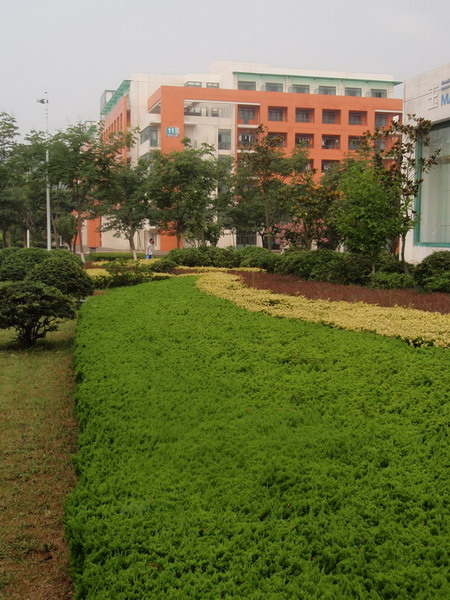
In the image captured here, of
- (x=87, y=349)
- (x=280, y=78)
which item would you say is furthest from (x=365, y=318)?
(x=280, y=78)

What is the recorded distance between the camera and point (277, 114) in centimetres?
4888

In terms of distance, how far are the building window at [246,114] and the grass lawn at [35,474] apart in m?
42.3

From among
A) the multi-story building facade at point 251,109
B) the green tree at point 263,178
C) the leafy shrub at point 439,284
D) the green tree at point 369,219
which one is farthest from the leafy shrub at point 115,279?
the multi-story building facade at point 251,109

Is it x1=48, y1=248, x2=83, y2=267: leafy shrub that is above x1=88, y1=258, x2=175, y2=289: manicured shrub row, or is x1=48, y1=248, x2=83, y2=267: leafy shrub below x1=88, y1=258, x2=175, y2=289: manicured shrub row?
above

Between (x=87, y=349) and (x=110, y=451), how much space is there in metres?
3.01

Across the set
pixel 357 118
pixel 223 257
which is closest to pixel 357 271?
pixel 223 257

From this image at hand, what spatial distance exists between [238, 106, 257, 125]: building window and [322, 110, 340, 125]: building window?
5278 millimetres

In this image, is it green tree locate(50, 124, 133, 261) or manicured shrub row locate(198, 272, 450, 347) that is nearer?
manicured shrub row locate(198, 272, 450, 347)

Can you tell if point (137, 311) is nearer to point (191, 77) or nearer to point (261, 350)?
point (261, 350)

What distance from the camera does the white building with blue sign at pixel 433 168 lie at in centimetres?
1588

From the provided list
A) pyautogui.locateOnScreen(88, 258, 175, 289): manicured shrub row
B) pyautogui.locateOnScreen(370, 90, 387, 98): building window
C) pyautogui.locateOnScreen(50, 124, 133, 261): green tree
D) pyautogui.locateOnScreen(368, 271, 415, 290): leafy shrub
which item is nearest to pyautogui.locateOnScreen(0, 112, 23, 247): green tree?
pyautogui.locateOnScreen(50, 124, 133, 261): green tree

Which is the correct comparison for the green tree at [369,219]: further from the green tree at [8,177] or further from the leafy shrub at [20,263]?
the green tree at [8,177]

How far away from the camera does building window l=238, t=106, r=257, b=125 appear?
48.2 m

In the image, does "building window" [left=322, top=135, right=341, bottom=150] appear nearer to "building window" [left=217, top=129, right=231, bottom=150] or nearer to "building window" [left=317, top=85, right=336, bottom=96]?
"building window" [left=317, top=85, right=336, bottom=96]
